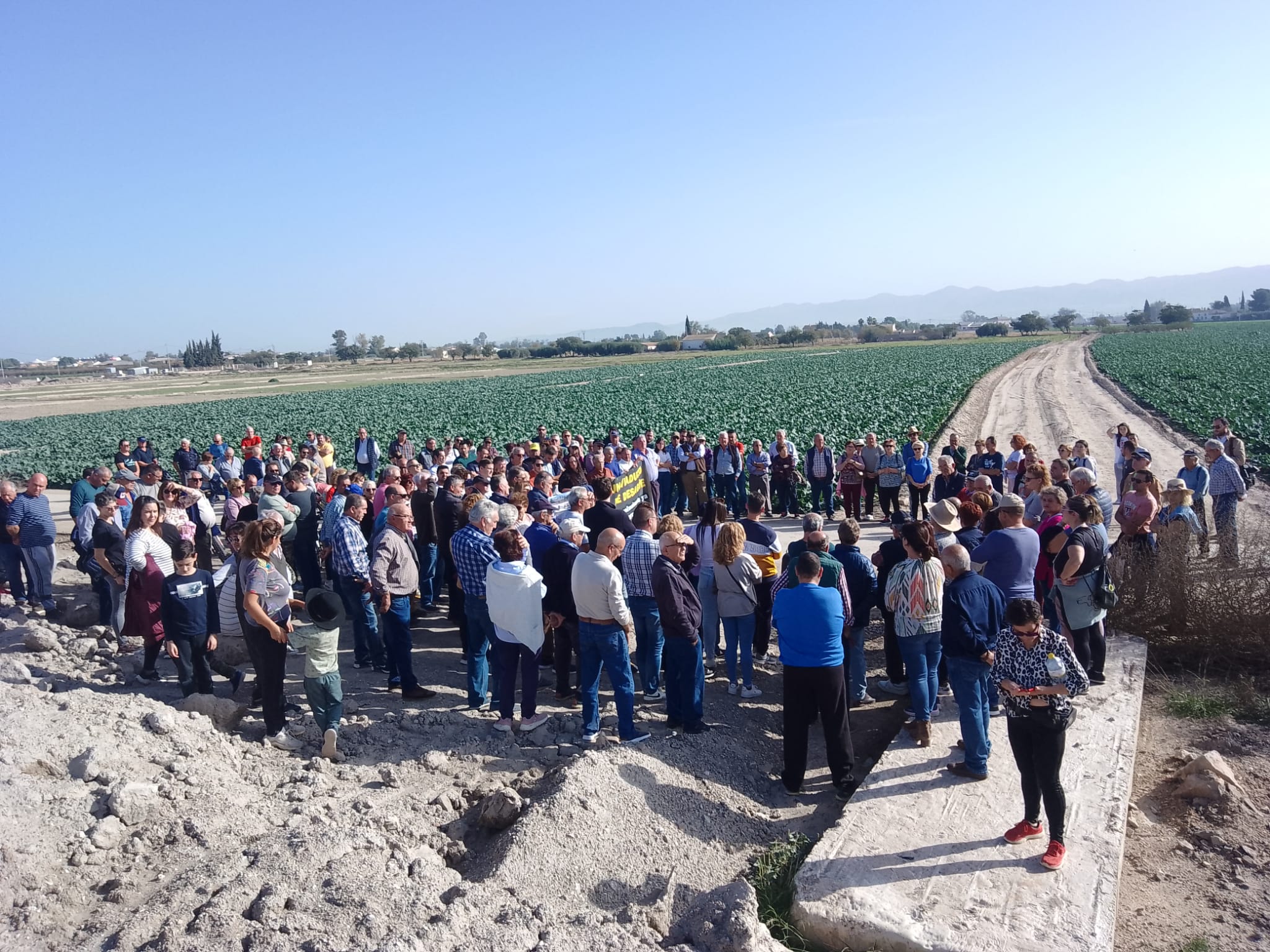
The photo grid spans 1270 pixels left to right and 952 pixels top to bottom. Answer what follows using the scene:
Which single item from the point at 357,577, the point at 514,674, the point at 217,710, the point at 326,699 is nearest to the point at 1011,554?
the point at 514,674

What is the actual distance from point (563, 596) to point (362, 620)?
2.32m

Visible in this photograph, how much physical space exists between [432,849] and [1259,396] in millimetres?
36761

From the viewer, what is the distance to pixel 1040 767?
463 cm

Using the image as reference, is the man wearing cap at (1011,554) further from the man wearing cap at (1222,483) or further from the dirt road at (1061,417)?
the dirt road at (1061,417)

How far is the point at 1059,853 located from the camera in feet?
15.0

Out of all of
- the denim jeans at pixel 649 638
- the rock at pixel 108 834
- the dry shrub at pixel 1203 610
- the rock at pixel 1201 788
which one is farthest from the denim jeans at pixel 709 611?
the rock at pixel 108 834

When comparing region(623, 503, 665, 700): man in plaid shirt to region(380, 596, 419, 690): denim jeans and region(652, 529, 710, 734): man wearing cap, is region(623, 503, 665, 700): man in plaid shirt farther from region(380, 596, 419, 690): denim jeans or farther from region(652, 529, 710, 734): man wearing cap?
region(380, 596, 419, 690): denim jeans

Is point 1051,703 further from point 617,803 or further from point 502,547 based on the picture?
point 502,547

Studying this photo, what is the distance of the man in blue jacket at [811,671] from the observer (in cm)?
548

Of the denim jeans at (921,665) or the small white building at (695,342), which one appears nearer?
the denim jeans at (921,665)

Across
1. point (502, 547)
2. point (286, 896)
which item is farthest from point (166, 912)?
point (502, 547)

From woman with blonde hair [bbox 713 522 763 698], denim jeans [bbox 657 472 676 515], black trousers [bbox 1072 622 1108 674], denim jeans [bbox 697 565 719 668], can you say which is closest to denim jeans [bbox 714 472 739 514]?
denim jeans [bbox 657 472 676 515]

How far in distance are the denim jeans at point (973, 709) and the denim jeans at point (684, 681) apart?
1.88 meters

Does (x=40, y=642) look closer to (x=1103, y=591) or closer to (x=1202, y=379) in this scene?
(x=1103, y=591)
